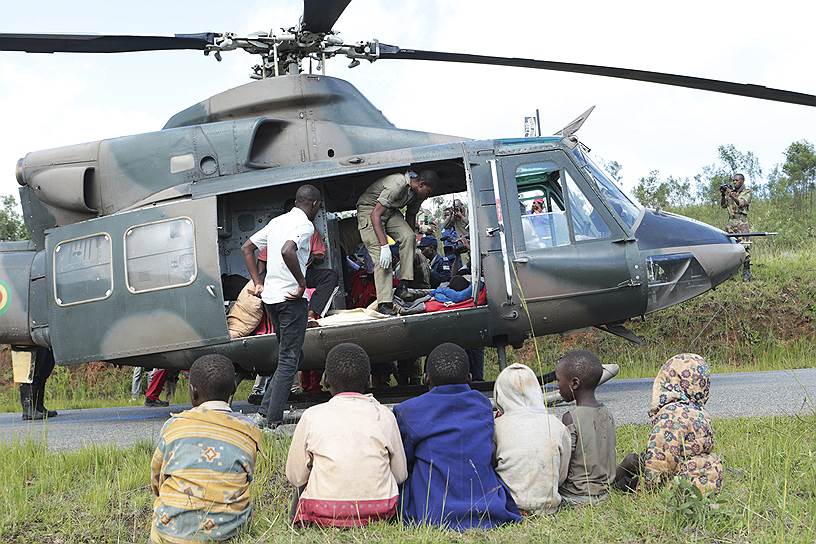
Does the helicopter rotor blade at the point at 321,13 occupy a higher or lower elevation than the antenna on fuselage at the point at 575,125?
higher

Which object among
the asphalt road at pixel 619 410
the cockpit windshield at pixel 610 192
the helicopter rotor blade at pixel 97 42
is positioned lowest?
the asphalt road at pixel 619 410

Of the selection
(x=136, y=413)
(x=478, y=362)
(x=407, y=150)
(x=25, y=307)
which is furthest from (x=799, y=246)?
(x=25, y=307)

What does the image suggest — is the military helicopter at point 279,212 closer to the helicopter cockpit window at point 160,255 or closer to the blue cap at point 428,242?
the helicopter cockpit window at point 160,255

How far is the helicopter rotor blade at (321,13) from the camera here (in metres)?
7.09

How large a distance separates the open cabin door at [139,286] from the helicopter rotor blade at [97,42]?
1470mm

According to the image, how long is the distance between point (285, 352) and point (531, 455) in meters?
2.63

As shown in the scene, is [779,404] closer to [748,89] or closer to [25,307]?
[748,89]

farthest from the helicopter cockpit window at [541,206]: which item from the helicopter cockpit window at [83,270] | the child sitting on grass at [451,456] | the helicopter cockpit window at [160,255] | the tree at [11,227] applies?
the tree at [11,227]

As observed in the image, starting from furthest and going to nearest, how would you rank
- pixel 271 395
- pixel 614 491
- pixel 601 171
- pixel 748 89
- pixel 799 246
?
pixel 799 246, pixel 601 171, pixel 748 89, pixel 271 395, pixel 614 491

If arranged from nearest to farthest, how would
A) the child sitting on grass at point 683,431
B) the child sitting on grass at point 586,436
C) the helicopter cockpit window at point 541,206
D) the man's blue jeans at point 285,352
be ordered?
the child sitting on grass at point 683,431 < the child sitting on grass at point 586,436 < the man's blue jeans at point 285,352 < the helicopter cockpit window at point 541,206

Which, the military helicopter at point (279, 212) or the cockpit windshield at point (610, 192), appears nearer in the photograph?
the military helicopter at point (279, 212)

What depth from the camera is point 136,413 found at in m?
9.45

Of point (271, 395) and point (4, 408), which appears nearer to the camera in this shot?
point (271, 395)

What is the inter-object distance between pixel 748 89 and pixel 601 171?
5.68 ft
